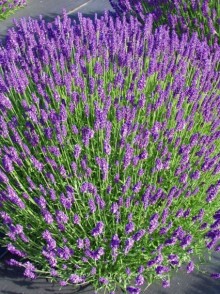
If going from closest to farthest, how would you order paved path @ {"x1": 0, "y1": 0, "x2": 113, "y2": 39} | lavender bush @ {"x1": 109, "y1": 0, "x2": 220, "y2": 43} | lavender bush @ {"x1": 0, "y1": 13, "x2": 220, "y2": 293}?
lavender bush @ {"x1": 0, "y1": 13, "x2": 220, "y2": 293} < lavender bush @ {"x1": 109, "y1": 0, "x2": 220, "y2": 43} < paved path @ {"x1": 0, "y1": 0, "x2": 113, "y2": 39}

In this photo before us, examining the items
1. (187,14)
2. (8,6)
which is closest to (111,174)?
(187,14)

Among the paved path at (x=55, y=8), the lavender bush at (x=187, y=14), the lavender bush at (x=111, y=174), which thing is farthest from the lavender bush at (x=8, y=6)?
the lavender bush at (x=111, y=174)

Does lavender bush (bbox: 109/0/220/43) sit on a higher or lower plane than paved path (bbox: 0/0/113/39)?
higher

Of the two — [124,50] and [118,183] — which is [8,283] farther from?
[124,50]

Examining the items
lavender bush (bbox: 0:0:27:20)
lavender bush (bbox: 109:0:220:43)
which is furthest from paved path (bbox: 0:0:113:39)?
lavender bush (bbox: 109:0:220:43)

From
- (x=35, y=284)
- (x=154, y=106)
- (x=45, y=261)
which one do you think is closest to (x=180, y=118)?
(x=154, y=106)

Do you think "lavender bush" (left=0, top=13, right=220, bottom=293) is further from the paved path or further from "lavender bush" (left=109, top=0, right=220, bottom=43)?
the paved path

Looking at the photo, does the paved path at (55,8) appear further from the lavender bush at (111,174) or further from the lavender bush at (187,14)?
the lavender bush at (111,174)
